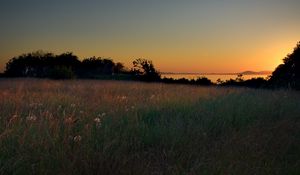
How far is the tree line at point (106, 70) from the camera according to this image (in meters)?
21.0

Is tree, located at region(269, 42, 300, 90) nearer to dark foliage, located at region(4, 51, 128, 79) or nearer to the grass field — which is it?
the grass field

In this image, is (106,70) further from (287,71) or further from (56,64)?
(287,71)

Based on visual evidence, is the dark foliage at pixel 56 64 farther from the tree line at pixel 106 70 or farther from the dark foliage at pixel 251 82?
the dark foliage at pixel 251 82

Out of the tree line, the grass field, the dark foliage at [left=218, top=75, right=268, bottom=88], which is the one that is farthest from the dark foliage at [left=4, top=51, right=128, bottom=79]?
the grass field

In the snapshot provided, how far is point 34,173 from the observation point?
4094 mm

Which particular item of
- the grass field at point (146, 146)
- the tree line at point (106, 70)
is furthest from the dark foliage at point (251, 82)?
the grass field at point (146, 146)

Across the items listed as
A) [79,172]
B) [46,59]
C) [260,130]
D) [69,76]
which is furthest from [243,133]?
[46,59]

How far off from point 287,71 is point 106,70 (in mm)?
22798

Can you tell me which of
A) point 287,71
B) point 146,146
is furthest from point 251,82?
point 146,146

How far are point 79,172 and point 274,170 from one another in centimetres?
228

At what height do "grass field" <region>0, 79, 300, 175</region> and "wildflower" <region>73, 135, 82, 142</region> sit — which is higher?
"wildflower" <region>73, 135, 82, 142</region>

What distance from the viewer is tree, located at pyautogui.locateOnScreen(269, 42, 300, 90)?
2056 cm

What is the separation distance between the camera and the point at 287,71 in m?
21.1

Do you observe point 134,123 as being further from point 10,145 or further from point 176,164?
point 10,145
